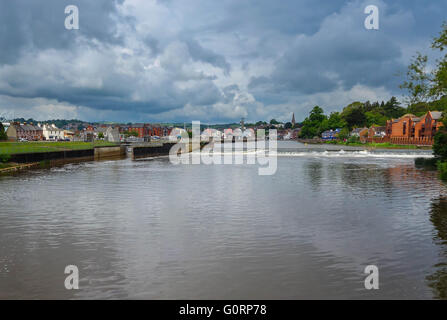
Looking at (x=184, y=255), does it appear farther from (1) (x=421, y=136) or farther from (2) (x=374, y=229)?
(1) (x=421, y=136)

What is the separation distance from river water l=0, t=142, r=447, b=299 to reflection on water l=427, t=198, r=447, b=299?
2.0 inches

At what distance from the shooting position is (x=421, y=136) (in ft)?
521

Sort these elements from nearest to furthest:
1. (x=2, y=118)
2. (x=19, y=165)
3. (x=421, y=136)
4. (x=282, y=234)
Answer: (x=282, y=234)
(x=19, y=165)
(x=2, y=118)
(x=421, y=136)

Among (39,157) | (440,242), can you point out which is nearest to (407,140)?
(39,157)

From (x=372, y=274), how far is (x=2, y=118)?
125 metres

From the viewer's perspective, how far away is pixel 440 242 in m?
16.3

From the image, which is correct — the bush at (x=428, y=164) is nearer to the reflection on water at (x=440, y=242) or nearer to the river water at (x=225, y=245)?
the river water at (x=225, y=245)

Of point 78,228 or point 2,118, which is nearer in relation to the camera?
point 78,228

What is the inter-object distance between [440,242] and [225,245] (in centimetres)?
899

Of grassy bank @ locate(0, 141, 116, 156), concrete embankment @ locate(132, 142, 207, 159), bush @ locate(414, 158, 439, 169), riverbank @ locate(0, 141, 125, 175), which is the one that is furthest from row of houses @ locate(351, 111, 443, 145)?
grassy bank @ locate(0, 141, 116, 156)

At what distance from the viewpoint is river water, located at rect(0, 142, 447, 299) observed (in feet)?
38.2

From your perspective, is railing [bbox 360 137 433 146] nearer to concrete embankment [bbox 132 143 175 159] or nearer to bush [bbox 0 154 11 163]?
concrete embankment [bbox 132 143 175 159]

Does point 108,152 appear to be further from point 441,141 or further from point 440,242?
point 440,242
